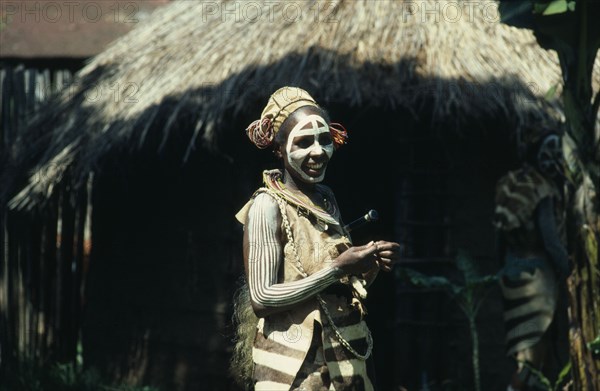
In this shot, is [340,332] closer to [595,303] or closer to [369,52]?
[595,303]

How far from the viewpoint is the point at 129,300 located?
34.0 ft

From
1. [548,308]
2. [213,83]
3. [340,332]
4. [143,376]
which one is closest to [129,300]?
[143,376]

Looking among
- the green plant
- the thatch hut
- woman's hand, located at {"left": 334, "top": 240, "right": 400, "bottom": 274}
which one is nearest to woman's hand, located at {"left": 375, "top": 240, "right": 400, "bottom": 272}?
woman's hand, located at {"left": 334, "top": 240, "right": 400, "bottom": 274}

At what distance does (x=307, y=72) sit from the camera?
27.6ft

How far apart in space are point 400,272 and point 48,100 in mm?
4342

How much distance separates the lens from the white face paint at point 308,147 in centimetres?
478

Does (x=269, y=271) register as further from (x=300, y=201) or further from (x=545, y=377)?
(x=545, y=377)

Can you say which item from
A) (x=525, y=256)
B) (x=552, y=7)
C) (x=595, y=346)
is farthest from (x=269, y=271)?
(x=525, y=256)

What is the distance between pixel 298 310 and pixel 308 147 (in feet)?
2.05

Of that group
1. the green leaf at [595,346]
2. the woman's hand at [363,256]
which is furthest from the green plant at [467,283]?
the woman's hand at [363,256]

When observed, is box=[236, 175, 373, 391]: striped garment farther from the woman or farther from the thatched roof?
the thatched roof

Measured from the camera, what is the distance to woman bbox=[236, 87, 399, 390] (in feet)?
15.0

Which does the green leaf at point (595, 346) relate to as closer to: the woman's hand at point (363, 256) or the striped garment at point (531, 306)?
the striped garment at point (531, 306)

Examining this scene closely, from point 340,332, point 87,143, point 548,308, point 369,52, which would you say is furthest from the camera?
point 87,143
